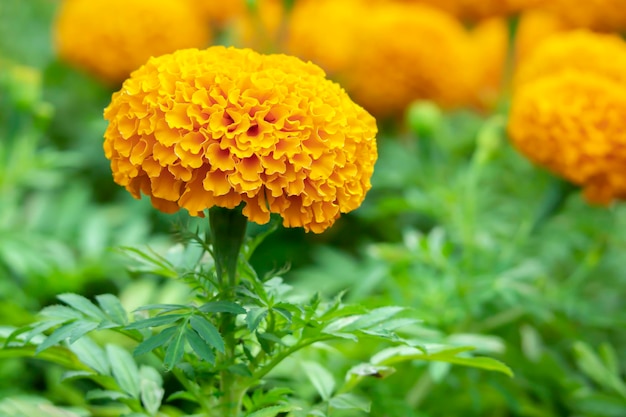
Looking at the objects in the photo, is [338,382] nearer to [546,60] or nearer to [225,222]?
[225,222]

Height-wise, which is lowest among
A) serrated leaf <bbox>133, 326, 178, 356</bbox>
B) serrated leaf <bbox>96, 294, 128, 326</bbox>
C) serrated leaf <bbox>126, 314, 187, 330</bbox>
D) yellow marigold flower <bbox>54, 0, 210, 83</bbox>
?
serrated leaf <bbox>96, 294, 128, 326</bbox>

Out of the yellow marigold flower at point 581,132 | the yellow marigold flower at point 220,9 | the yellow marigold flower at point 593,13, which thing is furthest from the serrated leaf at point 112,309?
the yellow marigold flower at point 220,9

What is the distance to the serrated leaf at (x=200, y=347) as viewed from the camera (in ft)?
2.50

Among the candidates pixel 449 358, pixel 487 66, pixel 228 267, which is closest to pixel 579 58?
pixel 487 66

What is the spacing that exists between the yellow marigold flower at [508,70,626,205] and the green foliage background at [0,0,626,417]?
0.39ft

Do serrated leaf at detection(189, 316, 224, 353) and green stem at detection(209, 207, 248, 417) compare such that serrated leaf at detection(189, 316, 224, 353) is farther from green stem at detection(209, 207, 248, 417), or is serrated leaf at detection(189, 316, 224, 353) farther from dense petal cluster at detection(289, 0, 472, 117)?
dense petal cluster at detection(289, 0, 472, 117)

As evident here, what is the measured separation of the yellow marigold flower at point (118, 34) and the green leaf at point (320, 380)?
119 cm

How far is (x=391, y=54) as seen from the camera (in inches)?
83.9

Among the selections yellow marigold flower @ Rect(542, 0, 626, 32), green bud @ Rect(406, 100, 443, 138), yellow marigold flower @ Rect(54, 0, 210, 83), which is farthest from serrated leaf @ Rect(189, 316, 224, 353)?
yellow marigold flower @ Rect(542, 0, 626, 32)

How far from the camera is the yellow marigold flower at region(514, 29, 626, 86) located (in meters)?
1.55

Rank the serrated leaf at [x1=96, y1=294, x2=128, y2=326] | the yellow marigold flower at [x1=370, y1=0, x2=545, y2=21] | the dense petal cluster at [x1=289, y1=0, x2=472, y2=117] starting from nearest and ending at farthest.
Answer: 1. the serrated leaf at [x1=96, y1=294, x2=128, y2=326]
2. the yellow marigold flower at [x1=370, y1=0, x2=545, y2=21]
3. the dense petal cluster at [x1=289, y1=0, x2=472, y2=117]

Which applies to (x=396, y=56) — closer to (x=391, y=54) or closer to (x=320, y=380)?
(x=391, y=54)

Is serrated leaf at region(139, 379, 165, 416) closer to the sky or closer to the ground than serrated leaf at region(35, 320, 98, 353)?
closer to the ground

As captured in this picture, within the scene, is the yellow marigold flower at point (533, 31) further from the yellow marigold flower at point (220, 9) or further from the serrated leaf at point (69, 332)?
the serrated leaf at point (69, 332)
